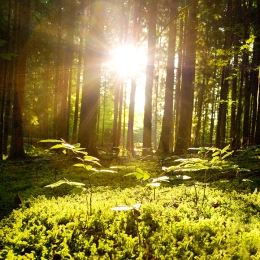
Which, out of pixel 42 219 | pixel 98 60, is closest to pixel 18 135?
pixel 98 60

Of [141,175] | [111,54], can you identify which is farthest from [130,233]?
[111,54]

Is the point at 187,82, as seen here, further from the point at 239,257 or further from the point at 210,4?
the point at 239,257

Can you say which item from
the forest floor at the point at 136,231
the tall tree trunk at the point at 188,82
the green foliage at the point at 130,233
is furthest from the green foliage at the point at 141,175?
the tall tree trunk at the point at 188,82

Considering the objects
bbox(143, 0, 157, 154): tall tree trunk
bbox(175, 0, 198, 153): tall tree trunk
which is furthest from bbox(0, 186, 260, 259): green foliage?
bbox(143, 0, 157, 154): tall tree trunk

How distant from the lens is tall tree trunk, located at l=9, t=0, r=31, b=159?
12414mm

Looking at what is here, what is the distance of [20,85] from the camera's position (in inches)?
490

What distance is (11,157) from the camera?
12617 mm

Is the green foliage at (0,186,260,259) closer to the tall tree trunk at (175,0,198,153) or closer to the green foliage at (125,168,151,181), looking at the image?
the green foliage at (125,168,151,181)

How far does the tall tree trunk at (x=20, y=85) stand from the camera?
12.4 metres

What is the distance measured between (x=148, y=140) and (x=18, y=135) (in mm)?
8036

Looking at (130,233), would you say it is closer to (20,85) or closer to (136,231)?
(136,231)

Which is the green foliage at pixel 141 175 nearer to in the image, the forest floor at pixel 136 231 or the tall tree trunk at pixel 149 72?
the forest floor at pixel 136 231

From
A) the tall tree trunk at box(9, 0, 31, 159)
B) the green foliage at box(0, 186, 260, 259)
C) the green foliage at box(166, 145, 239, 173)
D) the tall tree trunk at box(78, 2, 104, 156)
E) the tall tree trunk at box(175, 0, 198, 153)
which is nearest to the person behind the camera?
the green foliage at box(0, 186, 260, 259)

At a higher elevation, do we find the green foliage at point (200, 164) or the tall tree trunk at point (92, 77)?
the tall tree trunk at point (92, 77)
